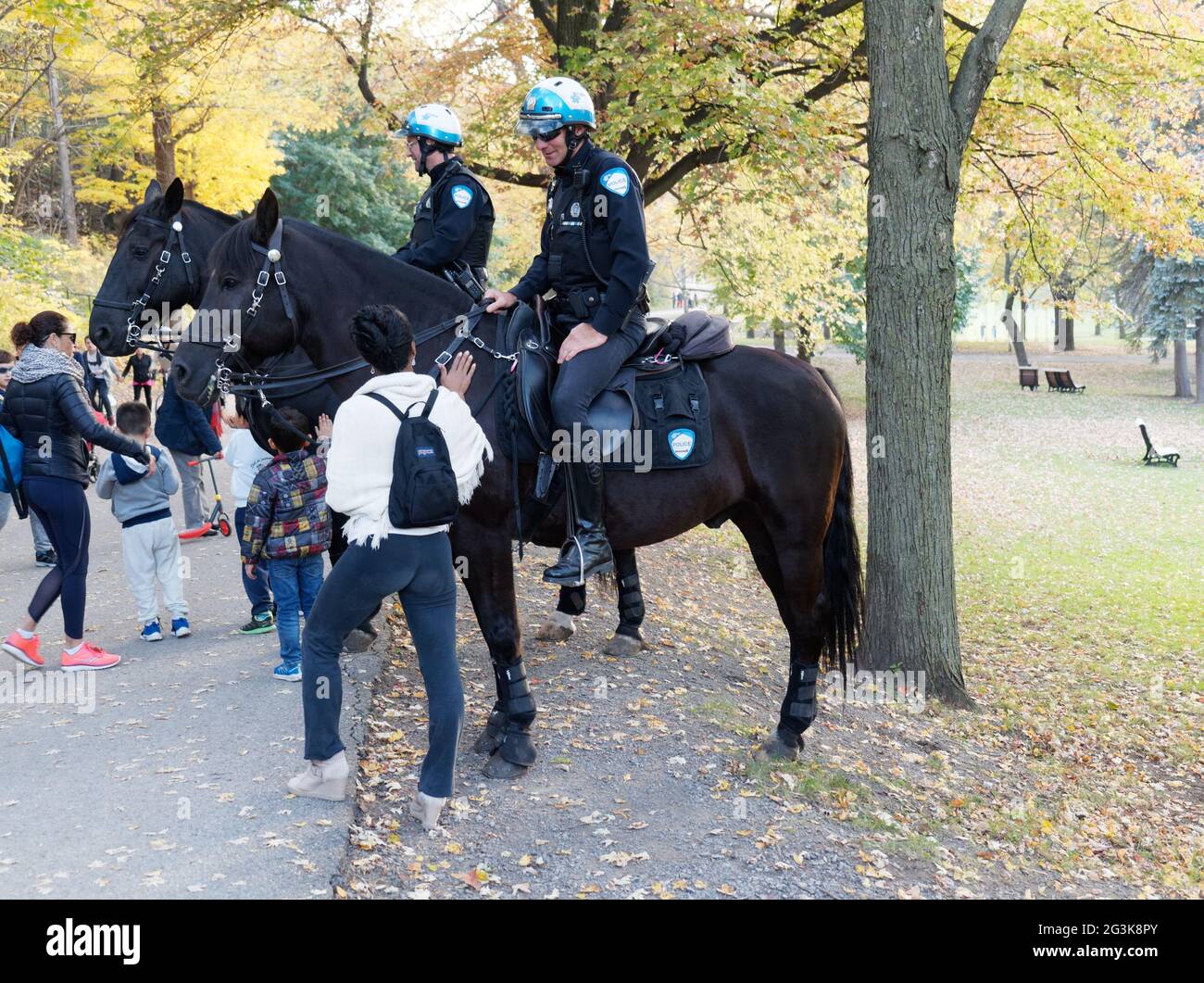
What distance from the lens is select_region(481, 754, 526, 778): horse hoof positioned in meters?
5.66

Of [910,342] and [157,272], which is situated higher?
[157,272]

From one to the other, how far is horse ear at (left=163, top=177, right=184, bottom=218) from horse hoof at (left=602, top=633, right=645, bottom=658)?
4269mm

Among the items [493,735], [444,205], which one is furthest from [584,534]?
[444,205]

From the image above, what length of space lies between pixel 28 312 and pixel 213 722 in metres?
14.2

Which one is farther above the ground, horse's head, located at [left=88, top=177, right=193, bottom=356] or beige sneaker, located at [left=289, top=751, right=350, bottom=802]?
horse's head, located at [left=88, top=177, right=193, bottom=356]

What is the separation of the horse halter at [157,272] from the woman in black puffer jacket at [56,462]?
707 mm

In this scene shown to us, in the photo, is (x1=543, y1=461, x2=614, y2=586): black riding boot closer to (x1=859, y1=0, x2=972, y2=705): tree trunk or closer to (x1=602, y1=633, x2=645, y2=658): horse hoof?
(x1=602, y1=633, x2=645, y2=658): horse hoof

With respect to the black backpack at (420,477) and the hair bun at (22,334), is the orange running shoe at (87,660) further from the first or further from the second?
the black backpack at (420,477)

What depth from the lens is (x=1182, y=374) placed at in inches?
1516

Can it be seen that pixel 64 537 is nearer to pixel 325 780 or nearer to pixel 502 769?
pixel 325 780

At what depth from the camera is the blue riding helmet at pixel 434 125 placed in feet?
21.4

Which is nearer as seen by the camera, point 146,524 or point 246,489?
point 146,524

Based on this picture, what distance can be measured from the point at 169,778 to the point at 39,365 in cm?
331

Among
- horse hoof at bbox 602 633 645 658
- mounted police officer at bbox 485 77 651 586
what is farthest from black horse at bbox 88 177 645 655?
horse hoof at bbox 602 633 645 658
